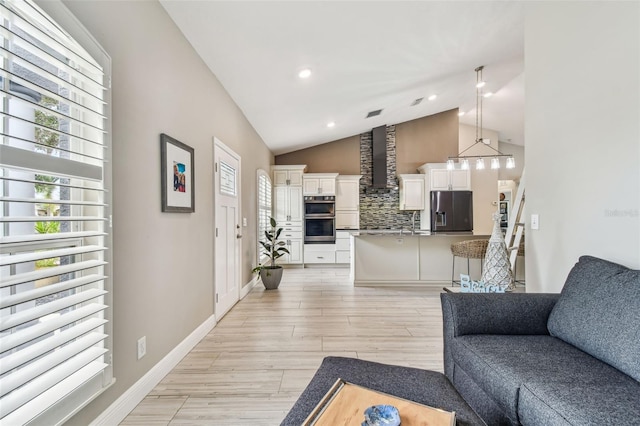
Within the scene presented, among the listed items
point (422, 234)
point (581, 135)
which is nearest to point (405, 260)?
point (422, 234)

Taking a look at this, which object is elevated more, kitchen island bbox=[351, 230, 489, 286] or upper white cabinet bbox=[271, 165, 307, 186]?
upper white cabinet bbox=[271, 165, 307, 186]

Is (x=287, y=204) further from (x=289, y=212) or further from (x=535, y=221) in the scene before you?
(x=535, y=221)

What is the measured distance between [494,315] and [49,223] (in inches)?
89.9

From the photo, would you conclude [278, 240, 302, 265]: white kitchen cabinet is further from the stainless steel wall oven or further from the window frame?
the window frame

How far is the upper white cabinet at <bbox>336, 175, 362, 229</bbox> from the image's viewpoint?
22.2ft

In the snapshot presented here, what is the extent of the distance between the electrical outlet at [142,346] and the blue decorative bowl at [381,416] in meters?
1.53

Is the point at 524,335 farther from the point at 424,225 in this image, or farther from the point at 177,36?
the point at 424,225

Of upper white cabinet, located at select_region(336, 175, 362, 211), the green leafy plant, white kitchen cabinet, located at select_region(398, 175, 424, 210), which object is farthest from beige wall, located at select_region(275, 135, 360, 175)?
the green leafy plant

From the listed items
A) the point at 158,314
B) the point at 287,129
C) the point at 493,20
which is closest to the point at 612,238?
the point at 493,20

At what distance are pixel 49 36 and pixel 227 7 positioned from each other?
135 centimetres

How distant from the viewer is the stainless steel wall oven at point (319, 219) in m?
6.50

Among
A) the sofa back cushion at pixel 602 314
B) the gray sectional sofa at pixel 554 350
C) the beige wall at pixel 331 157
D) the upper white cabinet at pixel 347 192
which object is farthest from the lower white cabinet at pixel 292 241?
the sofa back cushion at pixel 602 314

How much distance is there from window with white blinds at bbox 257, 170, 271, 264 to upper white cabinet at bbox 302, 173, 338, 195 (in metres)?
0.93

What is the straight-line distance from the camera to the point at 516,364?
4.29 ft
